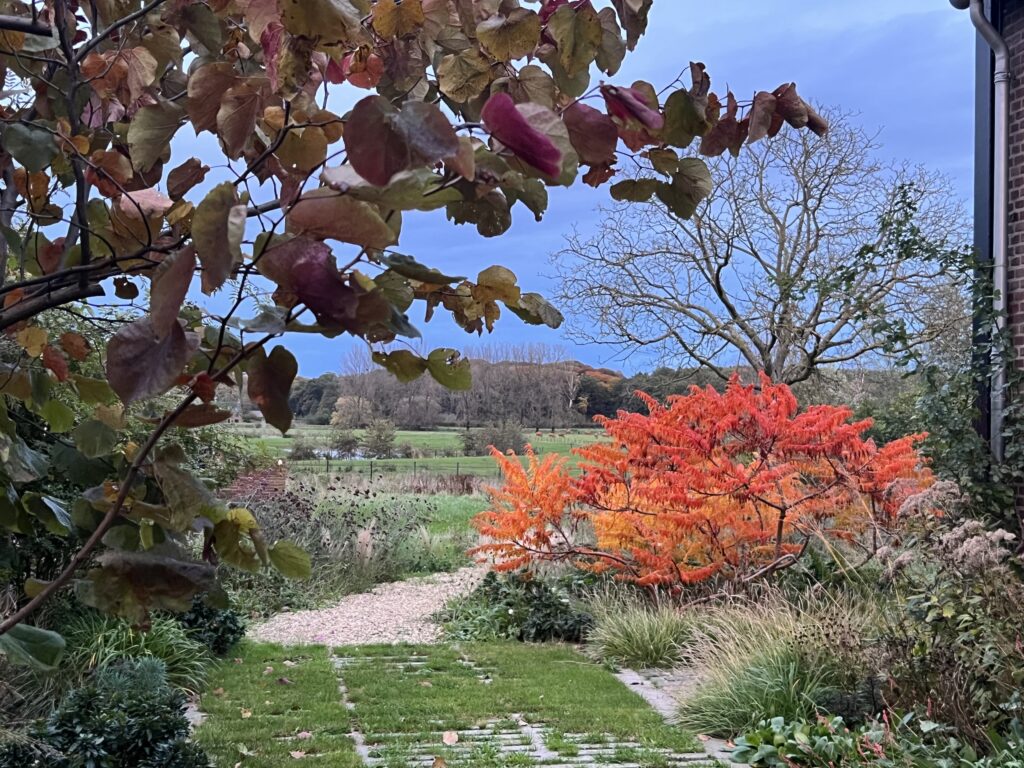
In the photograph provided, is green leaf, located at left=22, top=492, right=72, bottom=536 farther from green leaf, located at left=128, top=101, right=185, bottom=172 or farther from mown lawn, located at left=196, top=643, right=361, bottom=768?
mown lawn, located at left=196, top=643, right=361, bottom=768

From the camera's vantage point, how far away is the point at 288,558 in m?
0.90

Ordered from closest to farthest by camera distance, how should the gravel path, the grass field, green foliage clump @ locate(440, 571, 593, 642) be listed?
green foliage clump @ locate(440, 571, 593, 642) → the gravel path → the grass field

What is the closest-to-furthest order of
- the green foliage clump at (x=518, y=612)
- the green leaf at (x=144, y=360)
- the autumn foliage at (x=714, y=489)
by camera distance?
the green leaf at (x=144, y=360), the autumn foliage at (x=714, y=489), the green foliage clump at (x=518, y=612)

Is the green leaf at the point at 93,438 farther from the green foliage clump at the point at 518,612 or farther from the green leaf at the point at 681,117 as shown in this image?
the green foliage clump at the point at 518,612

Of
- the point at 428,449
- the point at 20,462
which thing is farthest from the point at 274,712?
the point at 428,449

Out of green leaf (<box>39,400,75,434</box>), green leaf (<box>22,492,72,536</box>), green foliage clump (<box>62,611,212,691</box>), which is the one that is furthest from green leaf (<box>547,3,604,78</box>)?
green foliage clump (<box>62,611,212,691</box>)

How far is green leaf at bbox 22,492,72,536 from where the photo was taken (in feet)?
3.44

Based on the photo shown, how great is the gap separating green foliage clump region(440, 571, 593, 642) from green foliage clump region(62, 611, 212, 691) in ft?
8.13

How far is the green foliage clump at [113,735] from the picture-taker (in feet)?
11.8

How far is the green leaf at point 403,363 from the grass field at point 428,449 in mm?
16699

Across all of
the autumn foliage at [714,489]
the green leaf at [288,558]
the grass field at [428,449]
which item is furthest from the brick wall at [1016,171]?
the grass field at [428,449]

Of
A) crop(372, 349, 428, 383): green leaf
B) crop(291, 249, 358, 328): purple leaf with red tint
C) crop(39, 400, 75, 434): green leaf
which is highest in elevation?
crop(291, 249, 358, 328): purple leaf with red tint

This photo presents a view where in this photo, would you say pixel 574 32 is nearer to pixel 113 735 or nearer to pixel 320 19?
pixel 320 19

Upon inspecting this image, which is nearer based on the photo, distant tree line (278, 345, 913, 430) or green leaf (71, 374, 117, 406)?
green leaf (71, 374, 117, 406)
